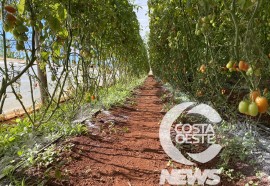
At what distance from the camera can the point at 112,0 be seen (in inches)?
179

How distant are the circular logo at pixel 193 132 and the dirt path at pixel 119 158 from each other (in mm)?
113

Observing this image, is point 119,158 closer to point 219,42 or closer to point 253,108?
point 253,108

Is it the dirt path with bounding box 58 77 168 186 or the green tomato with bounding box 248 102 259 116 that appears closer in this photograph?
the green tomato with bounding box 248 102 259 116

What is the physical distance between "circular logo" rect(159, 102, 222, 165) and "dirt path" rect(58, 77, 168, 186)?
0.37 ft

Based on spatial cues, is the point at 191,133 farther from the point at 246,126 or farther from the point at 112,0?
the point at 112,0

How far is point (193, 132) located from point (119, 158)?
1313mm

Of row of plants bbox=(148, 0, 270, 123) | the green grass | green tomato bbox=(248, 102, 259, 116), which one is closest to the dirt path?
the green grass

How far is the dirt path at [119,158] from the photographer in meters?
2.70

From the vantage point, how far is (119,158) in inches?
127

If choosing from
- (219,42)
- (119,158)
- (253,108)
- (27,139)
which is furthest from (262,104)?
(219,42)

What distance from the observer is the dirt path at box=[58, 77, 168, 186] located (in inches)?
106

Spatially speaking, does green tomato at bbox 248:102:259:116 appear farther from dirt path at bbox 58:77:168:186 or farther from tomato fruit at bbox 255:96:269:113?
dirt path at bbox 58:77:168:186

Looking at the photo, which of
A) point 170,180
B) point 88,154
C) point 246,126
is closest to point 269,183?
point 170,180

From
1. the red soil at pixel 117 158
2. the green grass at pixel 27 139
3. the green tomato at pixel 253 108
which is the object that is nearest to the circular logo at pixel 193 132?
the red soil at pixel 117 158
